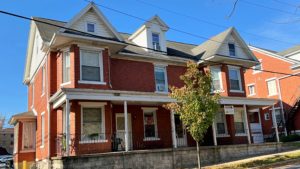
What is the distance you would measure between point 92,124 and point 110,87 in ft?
8.12

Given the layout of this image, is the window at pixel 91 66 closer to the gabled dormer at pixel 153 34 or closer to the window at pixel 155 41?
the gabled dormer at pixel 153 34

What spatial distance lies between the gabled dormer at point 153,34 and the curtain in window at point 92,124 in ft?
23.2

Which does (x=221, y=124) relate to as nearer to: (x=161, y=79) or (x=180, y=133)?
(x=180, y=133)

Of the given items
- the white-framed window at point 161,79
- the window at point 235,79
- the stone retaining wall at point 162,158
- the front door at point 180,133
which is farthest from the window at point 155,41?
the stone retaining wall at point 162,158

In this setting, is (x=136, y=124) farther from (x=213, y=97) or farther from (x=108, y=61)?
(x=213, y=97)

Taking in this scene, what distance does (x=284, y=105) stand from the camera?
31.7m

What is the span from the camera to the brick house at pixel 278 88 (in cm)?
3044

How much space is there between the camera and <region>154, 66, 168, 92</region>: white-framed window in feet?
73.8

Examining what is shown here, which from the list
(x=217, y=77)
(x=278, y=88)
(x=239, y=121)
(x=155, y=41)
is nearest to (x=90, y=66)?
(x=155, y=41)

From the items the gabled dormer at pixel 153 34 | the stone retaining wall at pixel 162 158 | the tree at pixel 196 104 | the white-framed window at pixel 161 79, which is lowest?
the stone retaining wall at pixel 162 158

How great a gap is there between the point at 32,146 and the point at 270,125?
22902mm

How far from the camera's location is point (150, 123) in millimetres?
21547

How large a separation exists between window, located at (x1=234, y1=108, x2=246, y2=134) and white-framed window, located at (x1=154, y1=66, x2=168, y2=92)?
637cm

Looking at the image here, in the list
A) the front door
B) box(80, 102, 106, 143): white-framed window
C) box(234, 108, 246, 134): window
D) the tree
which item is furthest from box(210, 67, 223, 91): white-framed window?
box(80, 102, 106, 143): white-framed window
